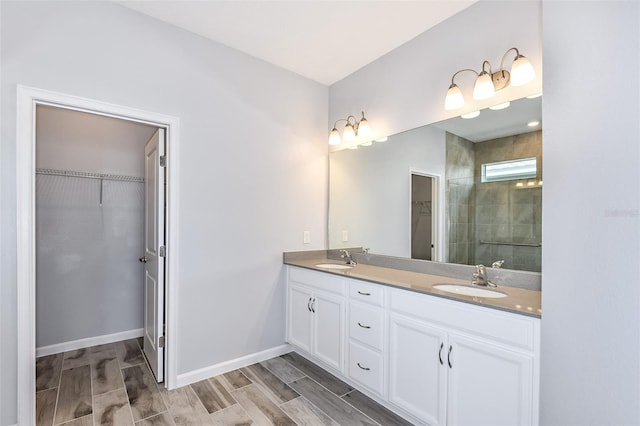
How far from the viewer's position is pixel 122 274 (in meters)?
3.20

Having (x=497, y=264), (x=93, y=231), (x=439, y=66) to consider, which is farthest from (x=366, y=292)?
(x=93, y=231)

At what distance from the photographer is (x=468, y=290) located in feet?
6.33

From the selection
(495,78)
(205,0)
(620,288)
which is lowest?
(620,288)

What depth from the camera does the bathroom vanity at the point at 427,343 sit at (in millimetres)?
1398

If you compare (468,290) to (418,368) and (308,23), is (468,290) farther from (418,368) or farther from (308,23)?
(308,23)

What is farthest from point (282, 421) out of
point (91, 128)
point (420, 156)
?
point (91, 128)

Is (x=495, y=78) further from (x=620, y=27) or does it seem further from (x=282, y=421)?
(x=282, y=421)

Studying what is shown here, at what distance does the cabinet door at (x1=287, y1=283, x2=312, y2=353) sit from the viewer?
2.62m

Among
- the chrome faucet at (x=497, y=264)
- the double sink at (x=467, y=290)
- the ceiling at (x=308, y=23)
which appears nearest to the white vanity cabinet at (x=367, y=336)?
the double sink at (x=467, y=290)

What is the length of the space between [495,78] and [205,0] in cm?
194

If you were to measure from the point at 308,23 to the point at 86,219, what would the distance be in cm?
274

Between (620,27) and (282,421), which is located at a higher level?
(620,27)

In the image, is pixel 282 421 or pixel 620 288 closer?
pixel 620 288

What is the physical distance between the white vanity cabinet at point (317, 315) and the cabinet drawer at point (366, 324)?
10 cm
